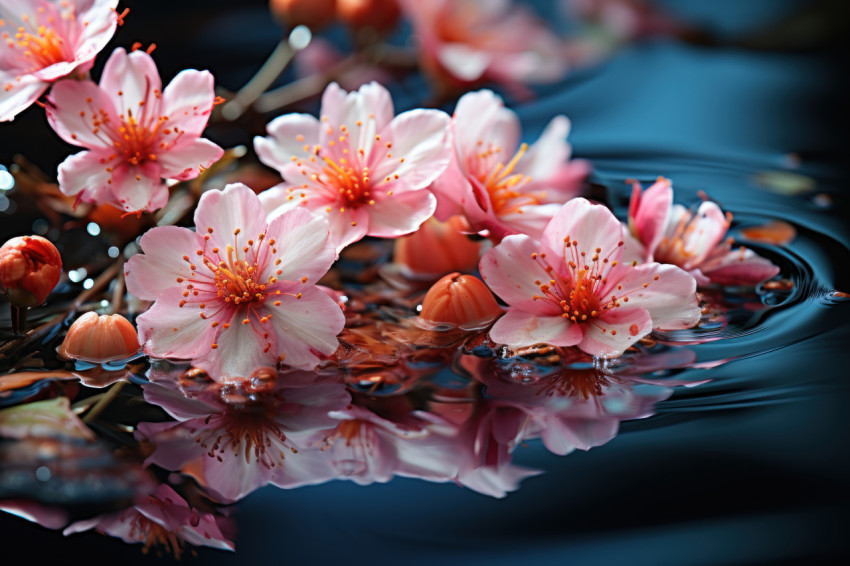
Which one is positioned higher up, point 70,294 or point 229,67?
point 229,67

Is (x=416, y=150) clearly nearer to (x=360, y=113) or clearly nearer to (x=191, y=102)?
(x=360, y=113)

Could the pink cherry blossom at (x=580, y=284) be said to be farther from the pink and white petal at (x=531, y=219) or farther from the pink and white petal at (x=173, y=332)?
the pink and white petal at (x=173, y=332)

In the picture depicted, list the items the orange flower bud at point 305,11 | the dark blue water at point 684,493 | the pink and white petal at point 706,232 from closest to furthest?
the dark blue water at point 684,493
the pink and white petal at point 706,232
the orange flower bud at point 305,11

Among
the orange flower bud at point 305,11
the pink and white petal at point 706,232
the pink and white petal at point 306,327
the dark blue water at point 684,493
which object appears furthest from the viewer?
the orange flower bud at point 305,11

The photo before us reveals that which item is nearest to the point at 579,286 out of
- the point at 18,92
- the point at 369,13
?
the point at 18,92

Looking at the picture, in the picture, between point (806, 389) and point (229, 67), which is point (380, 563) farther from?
point (229, 67)

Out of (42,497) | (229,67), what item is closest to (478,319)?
(42,497)

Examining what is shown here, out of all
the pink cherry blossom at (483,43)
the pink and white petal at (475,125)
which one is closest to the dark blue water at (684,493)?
the pink and white petal at (475,125)
